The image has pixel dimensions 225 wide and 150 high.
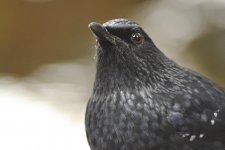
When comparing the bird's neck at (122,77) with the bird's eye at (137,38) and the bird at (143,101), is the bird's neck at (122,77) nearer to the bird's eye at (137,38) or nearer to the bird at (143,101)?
the bird at (143,101)

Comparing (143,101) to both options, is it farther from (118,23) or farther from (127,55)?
(118,23)

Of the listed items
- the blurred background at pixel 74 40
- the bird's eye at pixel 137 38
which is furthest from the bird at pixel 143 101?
the blurred background at pixel 74 40

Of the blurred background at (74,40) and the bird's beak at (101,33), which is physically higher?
the blurred background at (74,40)

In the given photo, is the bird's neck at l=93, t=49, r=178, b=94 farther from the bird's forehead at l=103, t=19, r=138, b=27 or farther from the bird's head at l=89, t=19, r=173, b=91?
the bird's forehead at l=103, t=19, r=138, b=27

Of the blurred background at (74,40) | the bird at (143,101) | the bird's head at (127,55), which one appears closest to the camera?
the bird at (143,101)

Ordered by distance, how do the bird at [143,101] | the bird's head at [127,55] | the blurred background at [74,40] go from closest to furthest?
1. the bird at [143,101]
2. the bird's head at [127,55]
3. the blurred background at [74,40]

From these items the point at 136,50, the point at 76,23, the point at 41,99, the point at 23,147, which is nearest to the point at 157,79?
the point at 136,50
